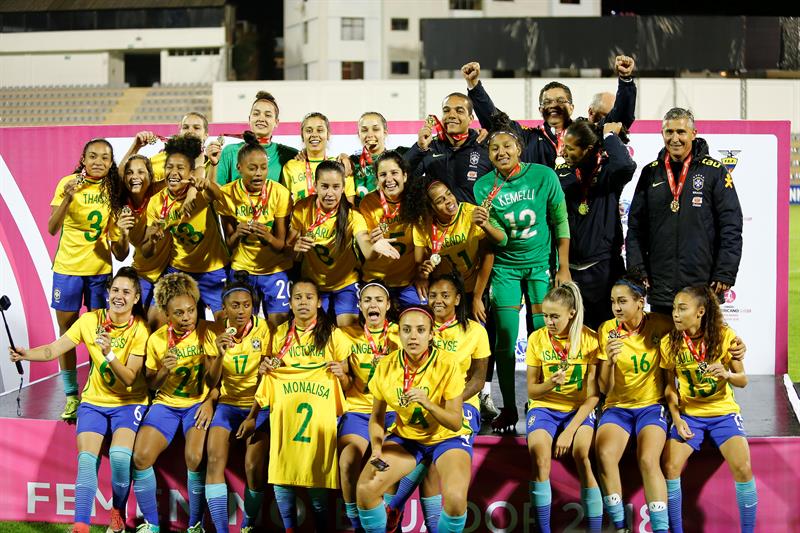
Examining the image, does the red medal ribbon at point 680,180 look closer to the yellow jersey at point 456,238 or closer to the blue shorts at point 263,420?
the yellow jersey at point 456,238

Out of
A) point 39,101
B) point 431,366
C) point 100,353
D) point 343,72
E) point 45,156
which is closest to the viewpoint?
point 431,366

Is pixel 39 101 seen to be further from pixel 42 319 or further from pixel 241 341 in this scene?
pixel 241 341

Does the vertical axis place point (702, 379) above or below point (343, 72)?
below

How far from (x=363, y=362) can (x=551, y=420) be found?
1028 millimetres

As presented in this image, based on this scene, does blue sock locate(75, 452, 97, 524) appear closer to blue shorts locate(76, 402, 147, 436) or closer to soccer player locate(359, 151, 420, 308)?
blue shorts locate(76, 402, 147, 436)

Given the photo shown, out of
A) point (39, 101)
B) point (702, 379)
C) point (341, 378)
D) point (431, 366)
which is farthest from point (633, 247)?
point (39, 101)

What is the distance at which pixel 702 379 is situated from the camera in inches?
190

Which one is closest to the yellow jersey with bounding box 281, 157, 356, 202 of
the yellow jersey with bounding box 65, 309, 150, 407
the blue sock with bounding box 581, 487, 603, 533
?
the yellow jersey with bounding box 65, 309, 150, 407

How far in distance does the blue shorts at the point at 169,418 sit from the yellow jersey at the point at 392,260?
125 cm

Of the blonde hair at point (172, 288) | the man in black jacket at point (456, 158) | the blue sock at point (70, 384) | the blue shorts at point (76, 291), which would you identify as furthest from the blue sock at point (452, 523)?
the blue shorts at point (76, 291)

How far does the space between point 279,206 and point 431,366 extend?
58.3 inches

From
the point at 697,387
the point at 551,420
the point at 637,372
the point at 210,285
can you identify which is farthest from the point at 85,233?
the point at 697,387

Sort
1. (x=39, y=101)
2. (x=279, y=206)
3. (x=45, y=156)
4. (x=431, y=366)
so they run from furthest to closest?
(x=39, y=101) → (x=45, y=156) → (x=279, y=206) → (x=431, y=366)

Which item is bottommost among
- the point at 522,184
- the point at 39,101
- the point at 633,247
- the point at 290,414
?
the point at 290,414
